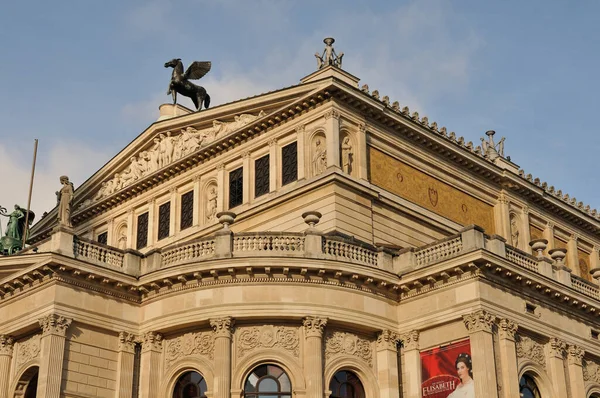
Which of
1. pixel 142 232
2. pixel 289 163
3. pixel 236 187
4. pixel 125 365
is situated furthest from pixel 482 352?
A: pixel 142 232

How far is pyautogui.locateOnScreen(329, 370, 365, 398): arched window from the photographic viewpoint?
107ft

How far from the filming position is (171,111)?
47.0 metres

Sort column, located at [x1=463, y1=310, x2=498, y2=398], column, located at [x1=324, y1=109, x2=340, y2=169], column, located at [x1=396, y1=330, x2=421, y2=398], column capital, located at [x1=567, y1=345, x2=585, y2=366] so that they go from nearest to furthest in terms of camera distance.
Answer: column, located at [x1=463, y1=310, x2=498, y2=398], column, located at [x1=396, y1=330, x2=421, y2=398], column capital, located at [x1=567, y1=345, x2=585, y2=366], column, located at [x1=324, y1=109, x2=340, y2=169]

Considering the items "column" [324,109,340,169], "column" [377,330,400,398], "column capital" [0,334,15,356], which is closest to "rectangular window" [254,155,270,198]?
"column" [324,109,340,169]

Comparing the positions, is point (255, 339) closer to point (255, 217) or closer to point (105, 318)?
point (105, 318)

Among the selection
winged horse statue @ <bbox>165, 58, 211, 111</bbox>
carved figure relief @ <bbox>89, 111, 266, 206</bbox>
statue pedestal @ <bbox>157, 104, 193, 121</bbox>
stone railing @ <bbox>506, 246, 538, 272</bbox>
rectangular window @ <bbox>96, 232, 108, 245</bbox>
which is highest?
winged horse statue @ <bbox>165, 58, 211, 111</bbox>

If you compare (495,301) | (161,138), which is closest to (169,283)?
(495,301)

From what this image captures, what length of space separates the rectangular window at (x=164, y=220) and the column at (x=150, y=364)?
1097 centimetres

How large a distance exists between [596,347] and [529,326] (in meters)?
4.32

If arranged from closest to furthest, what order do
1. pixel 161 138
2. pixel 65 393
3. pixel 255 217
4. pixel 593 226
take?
pixel 65 393 < pixel 255 217 < pixel 161 138 < pixel 593 226

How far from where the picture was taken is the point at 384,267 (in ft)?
112

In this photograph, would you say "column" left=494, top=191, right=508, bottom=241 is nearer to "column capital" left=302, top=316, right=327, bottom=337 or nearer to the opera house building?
the opera house building

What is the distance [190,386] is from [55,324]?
470cm

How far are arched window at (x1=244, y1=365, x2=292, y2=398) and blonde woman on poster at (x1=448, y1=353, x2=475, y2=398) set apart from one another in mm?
5119
